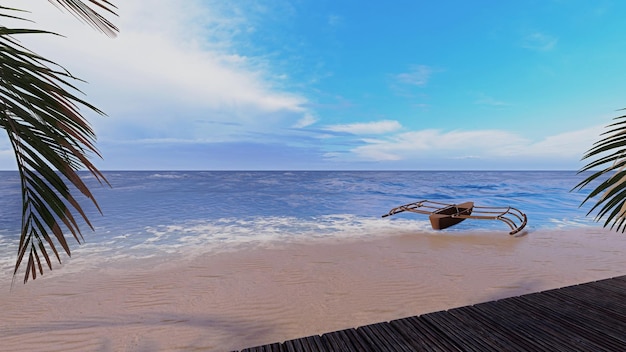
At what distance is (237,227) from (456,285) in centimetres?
1180

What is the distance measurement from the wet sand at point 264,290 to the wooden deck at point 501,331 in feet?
7.13

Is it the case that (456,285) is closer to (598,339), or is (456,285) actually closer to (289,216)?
(598,339)

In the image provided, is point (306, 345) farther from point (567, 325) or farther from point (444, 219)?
point (444, 219)

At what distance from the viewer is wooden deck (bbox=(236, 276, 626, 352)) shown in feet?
10.1

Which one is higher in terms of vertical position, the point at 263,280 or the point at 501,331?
the point at 501,331

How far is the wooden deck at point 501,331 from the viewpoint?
10.1ft

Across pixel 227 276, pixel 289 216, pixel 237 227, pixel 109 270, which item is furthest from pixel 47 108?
pixel 289 216

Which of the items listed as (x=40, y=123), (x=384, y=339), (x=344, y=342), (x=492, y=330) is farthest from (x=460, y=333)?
(x=40, y=123)

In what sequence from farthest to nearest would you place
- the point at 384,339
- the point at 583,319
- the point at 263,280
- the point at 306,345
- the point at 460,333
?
the point at 263,280
the point at 583,319
the point at 460,333
the point at 384,339
the point at 306,345

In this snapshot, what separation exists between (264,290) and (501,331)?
5.11 metres

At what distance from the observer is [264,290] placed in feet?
23.1

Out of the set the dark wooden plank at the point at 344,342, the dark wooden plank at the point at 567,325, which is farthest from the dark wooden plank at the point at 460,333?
the dark wooden plank at the point at 344,342

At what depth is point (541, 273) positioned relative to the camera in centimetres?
805

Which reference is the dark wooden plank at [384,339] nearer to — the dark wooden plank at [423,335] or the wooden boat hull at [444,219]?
the dark wooden plank at [423,335]
